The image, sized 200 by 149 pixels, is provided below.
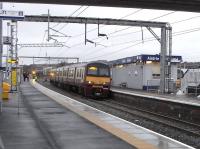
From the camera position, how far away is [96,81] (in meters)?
41.2

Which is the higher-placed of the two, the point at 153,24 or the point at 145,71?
the point at 153,24

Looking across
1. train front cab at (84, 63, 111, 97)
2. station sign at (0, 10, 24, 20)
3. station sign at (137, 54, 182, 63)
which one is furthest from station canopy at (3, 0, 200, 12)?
station sign at (137, 54, 182, 63)

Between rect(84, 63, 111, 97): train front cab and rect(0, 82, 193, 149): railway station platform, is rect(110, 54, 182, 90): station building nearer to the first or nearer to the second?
rect(84, 63, 111, 97): train front cab

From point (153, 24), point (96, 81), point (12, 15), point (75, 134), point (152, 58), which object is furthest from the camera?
point (152, 58)

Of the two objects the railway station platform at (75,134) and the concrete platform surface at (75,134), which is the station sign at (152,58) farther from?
the concrete platform surface at (75,134)

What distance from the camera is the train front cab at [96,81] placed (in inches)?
1617

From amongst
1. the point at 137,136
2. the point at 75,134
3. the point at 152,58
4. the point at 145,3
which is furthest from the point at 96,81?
the point at 137,136

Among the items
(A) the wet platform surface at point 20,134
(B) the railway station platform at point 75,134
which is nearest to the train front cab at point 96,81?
(A) the wet platform surface at point 20,134

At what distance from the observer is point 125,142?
13383 millimetres

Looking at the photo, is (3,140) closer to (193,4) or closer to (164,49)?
(193,4)

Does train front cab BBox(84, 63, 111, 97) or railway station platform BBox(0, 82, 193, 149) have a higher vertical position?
train front cab BBox(84, 63, 111, 97)

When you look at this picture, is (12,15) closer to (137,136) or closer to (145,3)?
(145,3)

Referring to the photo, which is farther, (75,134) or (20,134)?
(75,134)

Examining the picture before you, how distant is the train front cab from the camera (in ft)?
135
